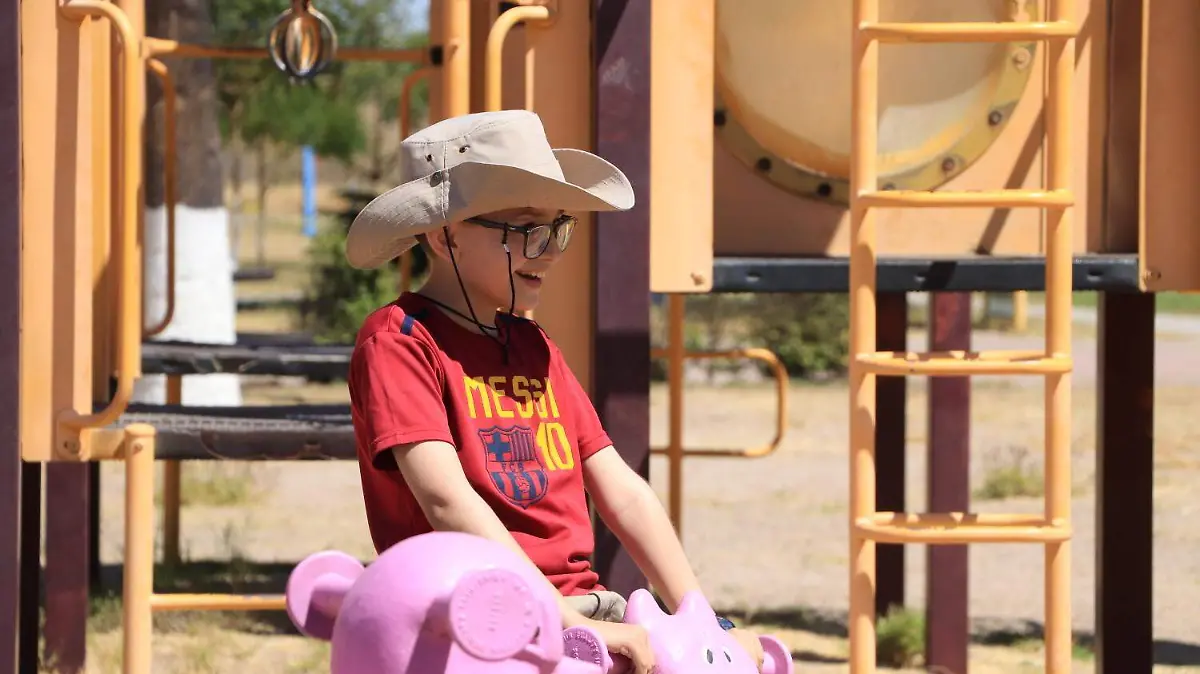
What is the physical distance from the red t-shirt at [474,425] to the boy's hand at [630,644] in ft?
0.82

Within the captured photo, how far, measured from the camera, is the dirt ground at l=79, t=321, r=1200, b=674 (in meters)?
7.19

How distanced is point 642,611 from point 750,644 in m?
0.23

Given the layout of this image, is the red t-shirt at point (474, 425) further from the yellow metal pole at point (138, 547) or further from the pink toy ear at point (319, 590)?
the yellow metal pole at point (138, 547)

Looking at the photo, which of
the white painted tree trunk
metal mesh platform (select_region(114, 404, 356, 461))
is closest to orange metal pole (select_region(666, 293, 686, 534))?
metal mesh platform (select_region(114, 404, 356, 461))

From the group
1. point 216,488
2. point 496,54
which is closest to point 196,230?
point 216,488

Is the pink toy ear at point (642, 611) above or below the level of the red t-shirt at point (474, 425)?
below

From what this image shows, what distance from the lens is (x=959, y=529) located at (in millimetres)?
4211

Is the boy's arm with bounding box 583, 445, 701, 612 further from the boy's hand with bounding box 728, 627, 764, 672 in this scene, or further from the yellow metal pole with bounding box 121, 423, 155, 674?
the yellow metal pole with bounding box 121, 423, 155, 674

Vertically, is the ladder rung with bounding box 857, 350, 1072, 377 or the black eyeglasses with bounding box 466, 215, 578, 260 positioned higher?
the black eyeglasses with bounding box 466, 215, 578, 260

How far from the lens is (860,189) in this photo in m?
4.25

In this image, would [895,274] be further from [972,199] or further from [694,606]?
[694,606]

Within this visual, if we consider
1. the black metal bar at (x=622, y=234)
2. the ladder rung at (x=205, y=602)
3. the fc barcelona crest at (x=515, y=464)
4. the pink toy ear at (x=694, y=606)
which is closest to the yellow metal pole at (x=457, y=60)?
the black metal bar at (x=622, y=234)

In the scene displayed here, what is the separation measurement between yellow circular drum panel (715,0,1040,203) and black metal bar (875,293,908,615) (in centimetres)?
181

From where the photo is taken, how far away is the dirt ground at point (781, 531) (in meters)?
7.19
